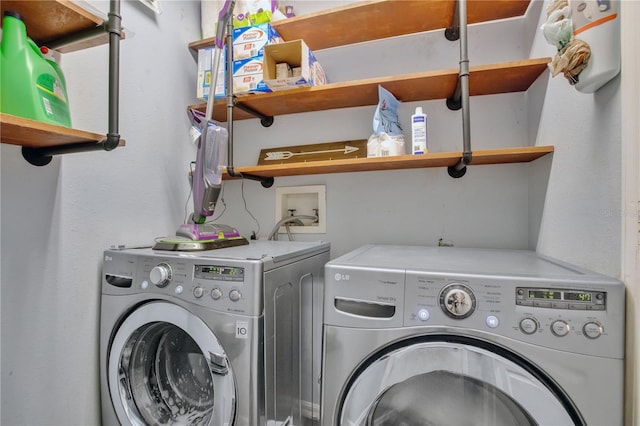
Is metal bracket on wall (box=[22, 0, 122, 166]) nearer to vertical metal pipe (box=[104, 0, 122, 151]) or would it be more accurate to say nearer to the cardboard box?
vertical metal pipe (box=[104, 0, 122, 151])

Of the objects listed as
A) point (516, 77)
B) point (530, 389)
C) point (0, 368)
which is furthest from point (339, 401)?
point (516, 77)

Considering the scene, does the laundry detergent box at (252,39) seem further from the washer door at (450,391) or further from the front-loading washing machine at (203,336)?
the washer door at (450,391)

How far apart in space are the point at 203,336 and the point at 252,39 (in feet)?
4.30

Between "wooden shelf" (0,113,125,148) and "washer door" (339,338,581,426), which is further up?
"wooden shelf" (0,113,125,148)

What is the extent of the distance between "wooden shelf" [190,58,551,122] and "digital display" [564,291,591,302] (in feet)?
2.93

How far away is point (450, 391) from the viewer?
0.80 m

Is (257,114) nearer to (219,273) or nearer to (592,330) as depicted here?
(219,273)

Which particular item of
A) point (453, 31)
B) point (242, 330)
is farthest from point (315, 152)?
point (242, 330)

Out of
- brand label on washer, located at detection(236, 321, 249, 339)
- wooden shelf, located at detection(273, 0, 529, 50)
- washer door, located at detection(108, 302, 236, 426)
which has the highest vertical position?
wooden shelf, located at detection(273, 0, 529, 50)

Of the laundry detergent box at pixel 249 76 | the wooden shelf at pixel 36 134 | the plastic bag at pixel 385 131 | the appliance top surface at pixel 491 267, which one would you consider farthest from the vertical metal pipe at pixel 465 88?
the wooden shelf at pixel 36 134

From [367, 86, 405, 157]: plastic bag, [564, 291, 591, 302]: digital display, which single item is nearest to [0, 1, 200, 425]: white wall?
[367, 86, 405, 157]: plastic bag

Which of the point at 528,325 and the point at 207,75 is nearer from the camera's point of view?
the point at 528,325

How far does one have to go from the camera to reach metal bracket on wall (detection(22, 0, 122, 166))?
92cm

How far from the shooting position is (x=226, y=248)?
4.06ft
